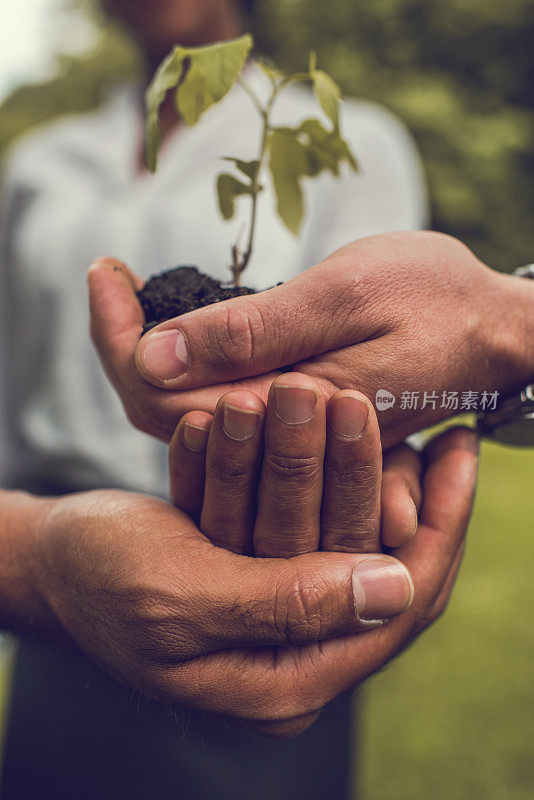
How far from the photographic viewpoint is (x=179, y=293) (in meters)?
0.69

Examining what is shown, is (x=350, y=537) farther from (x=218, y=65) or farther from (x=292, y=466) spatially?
(x=218, y=65)

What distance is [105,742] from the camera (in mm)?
1267

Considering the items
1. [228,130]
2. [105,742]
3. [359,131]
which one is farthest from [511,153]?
[105,742]

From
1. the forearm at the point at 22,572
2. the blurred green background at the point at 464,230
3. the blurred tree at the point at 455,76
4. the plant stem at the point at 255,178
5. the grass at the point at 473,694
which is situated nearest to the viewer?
the plant stem at the point at 255,178

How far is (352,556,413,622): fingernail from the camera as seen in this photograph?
618 millimetres

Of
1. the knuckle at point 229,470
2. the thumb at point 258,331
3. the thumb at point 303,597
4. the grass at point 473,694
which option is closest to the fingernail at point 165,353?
the thumb at point 258,331

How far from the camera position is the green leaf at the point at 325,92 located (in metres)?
0.60

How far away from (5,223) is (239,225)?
702mm

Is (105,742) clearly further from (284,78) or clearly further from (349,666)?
(284,78)

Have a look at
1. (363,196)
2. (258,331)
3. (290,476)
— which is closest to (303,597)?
(290,476)

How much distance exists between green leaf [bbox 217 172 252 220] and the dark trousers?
94 cm

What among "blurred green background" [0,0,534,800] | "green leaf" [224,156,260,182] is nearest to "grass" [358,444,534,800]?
"blurred green background" [0,0,534,800]

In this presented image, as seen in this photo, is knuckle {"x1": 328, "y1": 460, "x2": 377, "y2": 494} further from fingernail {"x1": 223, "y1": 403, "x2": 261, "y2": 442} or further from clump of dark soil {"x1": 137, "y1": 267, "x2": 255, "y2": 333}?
clump of dark soil {"x1": 137, "y1": 267, "x2": 255, "y2": 333}

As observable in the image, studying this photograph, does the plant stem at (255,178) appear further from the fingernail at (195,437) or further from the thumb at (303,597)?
the thumb at (303,597)
